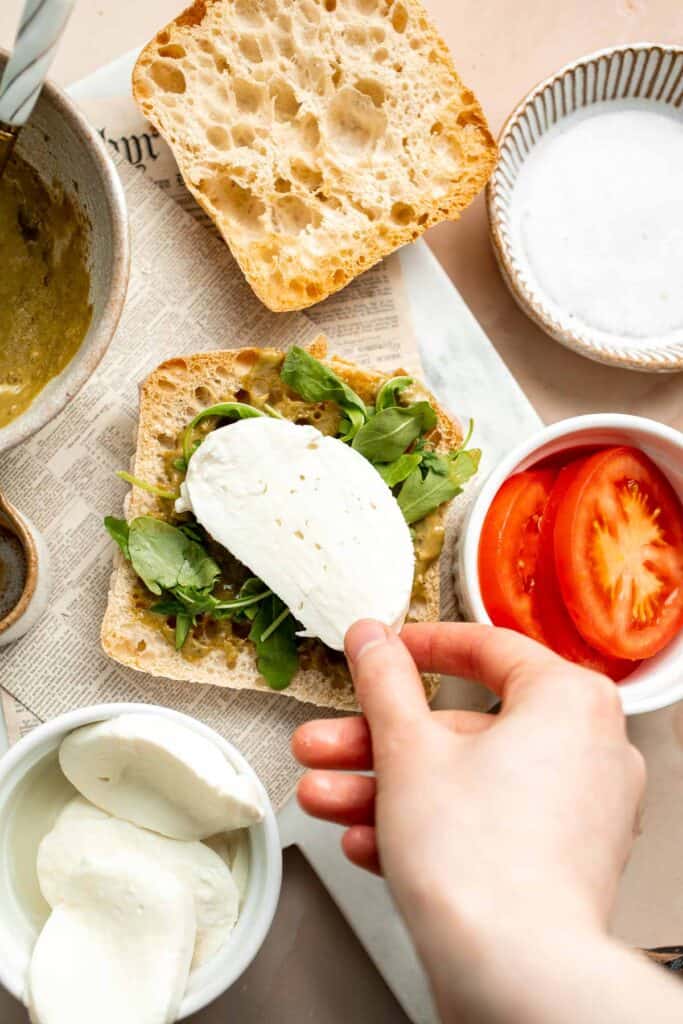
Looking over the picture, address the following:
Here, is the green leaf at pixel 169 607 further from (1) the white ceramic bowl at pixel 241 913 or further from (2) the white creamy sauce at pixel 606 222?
(2) the white creamy sauce at pixel 606 222

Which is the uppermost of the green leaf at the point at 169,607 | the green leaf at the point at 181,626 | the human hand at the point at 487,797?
the human hand at the point at 487,797

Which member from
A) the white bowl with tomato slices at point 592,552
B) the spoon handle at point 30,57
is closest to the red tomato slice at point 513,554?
the white bowl with tomato slices at point 592,552

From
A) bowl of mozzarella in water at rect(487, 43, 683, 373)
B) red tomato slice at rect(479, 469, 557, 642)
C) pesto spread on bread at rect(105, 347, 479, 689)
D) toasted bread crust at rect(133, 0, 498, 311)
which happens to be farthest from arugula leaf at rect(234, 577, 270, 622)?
bowl of mozzarella in water at rect(487, 43, 683, 373)

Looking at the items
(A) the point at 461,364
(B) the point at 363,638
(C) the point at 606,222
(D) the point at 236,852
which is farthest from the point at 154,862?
(C) the point at 606,222

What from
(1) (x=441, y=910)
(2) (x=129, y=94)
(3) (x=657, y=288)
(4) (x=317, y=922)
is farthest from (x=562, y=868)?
(2) (x=129, y=94)

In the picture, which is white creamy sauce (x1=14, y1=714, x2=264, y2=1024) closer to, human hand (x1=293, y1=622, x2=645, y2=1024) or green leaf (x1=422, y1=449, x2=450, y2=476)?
human hand (x1=293, y1=622, x2=645, y2=1024)

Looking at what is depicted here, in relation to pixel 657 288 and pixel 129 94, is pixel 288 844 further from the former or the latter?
pixel 129 94

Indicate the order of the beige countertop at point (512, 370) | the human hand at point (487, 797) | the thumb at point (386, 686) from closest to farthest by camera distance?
the human hand at point (487, 797)
the thumb at point (386, 686)
the beige countertop at point (512, 370)

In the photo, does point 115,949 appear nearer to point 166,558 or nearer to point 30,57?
point 166,558
